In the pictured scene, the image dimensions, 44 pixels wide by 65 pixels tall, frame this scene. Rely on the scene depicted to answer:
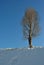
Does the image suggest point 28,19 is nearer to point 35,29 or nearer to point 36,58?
point 35,29

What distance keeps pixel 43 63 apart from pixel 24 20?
70.7 ft

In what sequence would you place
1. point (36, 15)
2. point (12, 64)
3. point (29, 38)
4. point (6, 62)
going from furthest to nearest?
point (36, 15), point (29, 38), point (6, 62), point (12, 64)

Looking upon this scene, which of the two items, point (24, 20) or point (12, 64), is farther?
point (24, 20)

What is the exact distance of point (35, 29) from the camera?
31844mm

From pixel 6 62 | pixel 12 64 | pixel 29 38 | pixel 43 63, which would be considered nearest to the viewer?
pixel 43 63

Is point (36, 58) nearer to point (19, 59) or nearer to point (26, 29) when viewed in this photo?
point (19, 59)

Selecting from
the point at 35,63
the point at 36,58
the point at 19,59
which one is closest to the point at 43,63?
the point at 35,63

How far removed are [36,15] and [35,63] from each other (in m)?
22.5

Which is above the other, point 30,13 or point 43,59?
point 30,13

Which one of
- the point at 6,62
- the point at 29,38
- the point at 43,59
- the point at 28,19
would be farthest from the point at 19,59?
the point at 28,19

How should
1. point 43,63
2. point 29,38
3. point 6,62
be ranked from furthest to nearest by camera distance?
point 29,38 → point 6,62 → point 43,63

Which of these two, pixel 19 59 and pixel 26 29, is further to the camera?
pixel 26 29

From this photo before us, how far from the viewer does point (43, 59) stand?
37.6 ft

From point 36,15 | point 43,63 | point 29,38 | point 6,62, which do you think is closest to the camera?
point 43,63
